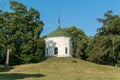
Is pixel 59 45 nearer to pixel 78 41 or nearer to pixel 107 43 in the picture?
pixel 107 43

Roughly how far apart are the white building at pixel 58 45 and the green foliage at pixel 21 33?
3.36 meters

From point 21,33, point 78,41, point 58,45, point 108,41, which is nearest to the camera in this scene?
point 21,33

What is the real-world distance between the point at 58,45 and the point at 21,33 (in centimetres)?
935

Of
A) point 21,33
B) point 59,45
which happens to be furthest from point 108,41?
point 21,33

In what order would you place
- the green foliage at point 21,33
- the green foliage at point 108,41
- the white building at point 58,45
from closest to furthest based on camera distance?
the green foliage at point 21,33 < the white building at point 58,45 < the green foliage at point 108,41

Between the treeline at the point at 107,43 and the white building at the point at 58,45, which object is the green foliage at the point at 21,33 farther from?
the treeline at the point at 107,43

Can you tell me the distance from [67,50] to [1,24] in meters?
14.0

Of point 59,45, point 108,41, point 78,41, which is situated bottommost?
point 59,45

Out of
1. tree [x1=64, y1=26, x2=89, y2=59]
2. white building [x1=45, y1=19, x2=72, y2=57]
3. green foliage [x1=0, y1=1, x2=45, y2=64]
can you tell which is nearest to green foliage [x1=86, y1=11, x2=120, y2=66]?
tree [x1=64, y1=26, x2=89, y2=59]

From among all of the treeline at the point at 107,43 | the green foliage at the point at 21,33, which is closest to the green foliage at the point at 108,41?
the treeline at the point at 107,43

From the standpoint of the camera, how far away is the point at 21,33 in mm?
60656

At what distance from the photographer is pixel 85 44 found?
284 ft

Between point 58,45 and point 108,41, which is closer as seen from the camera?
point 58,45

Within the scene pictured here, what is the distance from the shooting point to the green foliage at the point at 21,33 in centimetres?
6072
